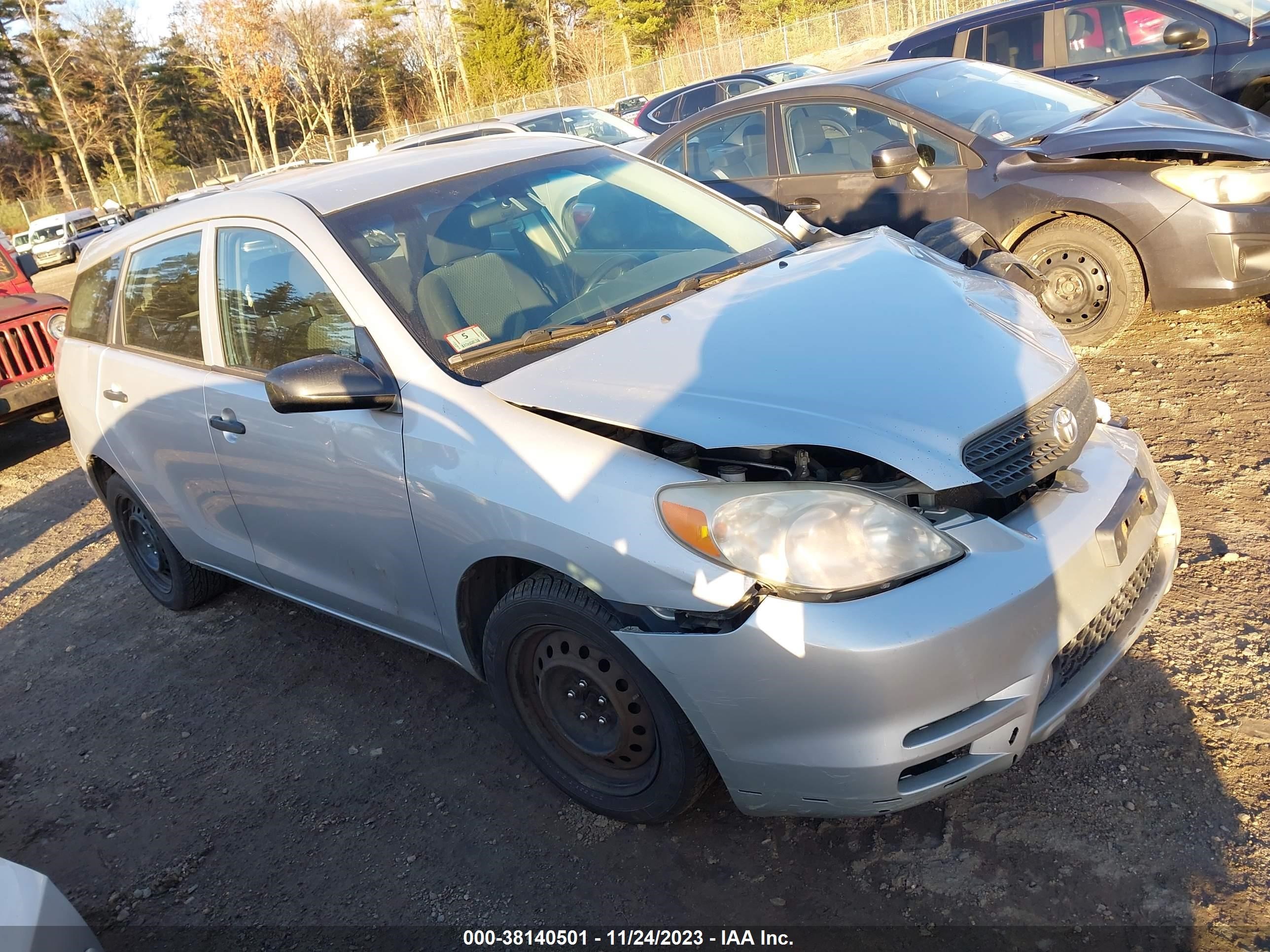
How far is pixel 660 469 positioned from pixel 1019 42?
24.6 ft

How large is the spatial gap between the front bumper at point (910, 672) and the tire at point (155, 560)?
3.01 meters

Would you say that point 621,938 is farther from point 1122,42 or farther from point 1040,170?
point 1122,42

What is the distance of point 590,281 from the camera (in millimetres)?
3271

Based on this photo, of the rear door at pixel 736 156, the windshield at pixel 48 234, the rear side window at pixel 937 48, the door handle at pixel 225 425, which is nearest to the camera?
the door handle at pixel 225 425

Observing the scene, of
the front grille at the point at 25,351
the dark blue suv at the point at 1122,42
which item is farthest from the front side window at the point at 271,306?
the dark blue suv at the point at 1122,42

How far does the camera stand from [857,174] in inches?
233

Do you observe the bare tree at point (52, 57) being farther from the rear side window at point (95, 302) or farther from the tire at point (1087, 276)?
the tire at point (1087, 276)

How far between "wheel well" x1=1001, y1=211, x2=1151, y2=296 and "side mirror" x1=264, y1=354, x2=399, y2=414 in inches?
139

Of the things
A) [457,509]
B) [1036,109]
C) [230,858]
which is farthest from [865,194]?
[230,858]

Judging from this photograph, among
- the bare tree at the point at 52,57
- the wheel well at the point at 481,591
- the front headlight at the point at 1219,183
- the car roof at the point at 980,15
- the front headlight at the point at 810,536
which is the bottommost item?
the wheel well at the point at 481,591

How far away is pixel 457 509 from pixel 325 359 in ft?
1.95

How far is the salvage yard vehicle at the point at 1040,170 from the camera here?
4875 mm

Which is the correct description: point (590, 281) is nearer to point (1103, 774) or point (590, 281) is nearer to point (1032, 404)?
point (1032, 404)

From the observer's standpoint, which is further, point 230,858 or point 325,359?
point 230,858
